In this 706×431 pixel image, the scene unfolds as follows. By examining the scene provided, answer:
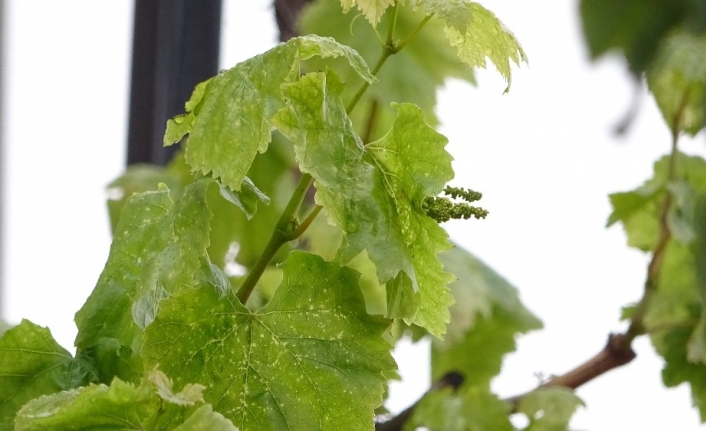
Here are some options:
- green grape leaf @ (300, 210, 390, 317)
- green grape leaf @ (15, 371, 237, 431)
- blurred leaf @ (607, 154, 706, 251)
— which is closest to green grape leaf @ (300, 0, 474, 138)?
green grape leaf @ (300, 210, 390, 317)

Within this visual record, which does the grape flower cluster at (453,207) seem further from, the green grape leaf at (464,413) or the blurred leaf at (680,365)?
the blurred leaf at (680,365)

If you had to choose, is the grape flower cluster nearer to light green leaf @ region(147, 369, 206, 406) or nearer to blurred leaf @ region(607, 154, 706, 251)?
light green leaf @ region(147, 369, 206, 406)

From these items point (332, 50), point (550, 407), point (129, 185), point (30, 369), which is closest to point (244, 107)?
point (332, 50)


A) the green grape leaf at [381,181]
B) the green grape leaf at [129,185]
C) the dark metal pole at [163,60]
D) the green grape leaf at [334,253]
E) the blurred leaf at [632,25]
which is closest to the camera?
the blurred leaf at [632,25]

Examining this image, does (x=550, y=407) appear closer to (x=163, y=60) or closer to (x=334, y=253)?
(x=334, y=253)

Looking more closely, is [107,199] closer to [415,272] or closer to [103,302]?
[103,302]

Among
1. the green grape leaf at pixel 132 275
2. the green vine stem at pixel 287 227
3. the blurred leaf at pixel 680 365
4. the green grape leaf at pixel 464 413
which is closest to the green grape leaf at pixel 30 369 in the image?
the green grape leaf at pixel 132 275
